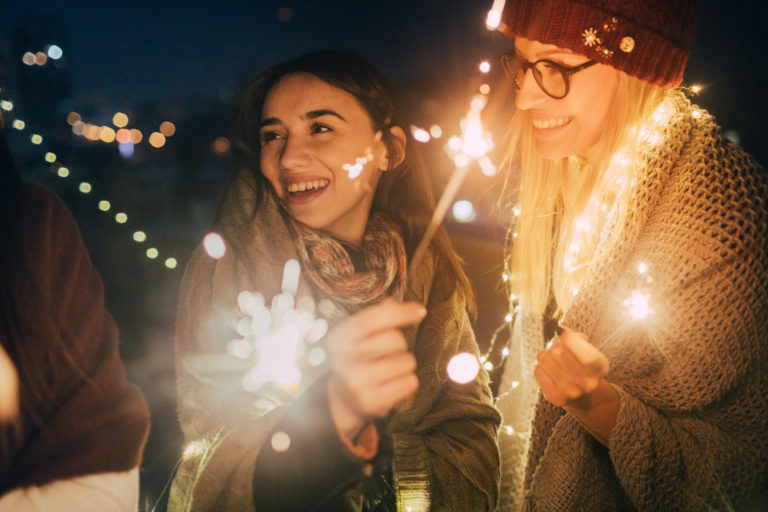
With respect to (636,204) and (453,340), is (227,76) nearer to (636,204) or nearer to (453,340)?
(453,340)

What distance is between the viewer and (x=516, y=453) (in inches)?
80.6

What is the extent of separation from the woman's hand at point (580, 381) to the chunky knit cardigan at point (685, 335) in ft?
0.15

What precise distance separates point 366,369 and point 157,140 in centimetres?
98

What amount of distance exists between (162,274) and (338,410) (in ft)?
2.43

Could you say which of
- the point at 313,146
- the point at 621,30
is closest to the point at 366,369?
the point at 313,146

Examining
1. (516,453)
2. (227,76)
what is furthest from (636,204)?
(227,76)

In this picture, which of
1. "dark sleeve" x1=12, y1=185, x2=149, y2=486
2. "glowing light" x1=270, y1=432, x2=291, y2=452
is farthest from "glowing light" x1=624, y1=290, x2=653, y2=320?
"dark sleeve" x1=12, y1=185, x2=149, y2=486

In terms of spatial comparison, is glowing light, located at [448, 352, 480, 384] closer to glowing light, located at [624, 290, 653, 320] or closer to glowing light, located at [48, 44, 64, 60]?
glowing light, located at [624, 290, 653, 320]

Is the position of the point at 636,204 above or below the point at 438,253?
above

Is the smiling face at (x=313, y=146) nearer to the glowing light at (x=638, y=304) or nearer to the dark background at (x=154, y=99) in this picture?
the dark background at (x=154, y=99)

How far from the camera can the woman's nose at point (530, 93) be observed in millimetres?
1604

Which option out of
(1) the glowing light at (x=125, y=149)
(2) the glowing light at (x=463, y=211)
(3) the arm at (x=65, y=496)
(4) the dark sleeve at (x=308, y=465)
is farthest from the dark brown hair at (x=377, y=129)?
(3) the arm at (x=65, y=496)

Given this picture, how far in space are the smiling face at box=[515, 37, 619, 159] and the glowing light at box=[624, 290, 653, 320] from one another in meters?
0.55

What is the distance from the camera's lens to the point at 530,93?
5.29 feet
